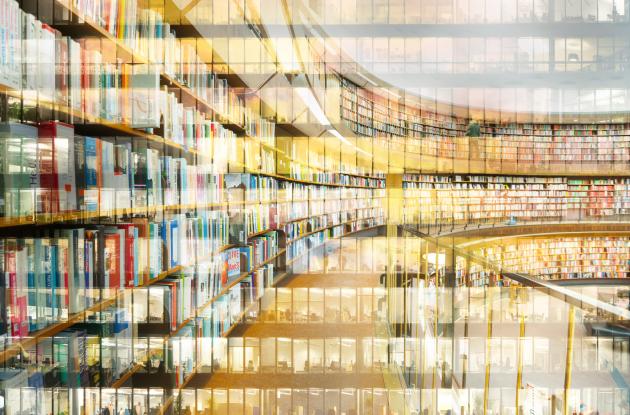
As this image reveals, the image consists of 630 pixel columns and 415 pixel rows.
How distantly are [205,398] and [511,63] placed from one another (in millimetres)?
11380

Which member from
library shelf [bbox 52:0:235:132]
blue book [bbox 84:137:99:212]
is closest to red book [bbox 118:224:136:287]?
blue book [bbox 84:137:99:212]

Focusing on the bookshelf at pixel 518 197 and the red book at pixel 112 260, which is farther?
the bookshelf at pixel 518 197

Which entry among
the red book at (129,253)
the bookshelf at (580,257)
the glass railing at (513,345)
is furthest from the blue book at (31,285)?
the bookshelf at (580,257)

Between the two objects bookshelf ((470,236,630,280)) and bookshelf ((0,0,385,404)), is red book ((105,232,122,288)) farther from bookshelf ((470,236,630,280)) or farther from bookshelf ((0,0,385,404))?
bookshelf ((470,236,630,280))

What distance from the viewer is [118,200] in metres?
1.89

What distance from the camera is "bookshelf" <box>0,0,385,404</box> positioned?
4.52 ft

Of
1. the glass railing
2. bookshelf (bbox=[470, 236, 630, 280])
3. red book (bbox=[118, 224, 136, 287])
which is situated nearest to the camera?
the glass railing

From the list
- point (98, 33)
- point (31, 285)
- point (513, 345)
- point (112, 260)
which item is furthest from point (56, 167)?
point (513, 345)

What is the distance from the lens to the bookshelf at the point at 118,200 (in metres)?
1.38

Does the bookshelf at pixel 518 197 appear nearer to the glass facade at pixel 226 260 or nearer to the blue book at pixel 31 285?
the glass facade at pixel 226 260

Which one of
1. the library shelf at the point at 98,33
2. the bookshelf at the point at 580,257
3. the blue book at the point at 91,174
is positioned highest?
the library shelf at the point at 98,33

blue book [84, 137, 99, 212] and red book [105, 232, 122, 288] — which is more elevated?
blue book [84, 137, 99, 212]

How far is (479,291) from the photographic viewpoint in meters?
2.01

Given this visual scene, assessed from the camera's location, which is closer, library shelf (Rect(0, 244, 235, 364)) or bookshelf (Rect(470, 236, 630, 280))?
library shelf (Rect(0, 244, 235, 364))
